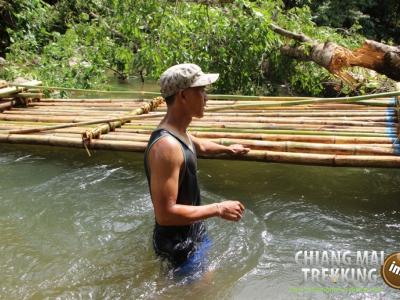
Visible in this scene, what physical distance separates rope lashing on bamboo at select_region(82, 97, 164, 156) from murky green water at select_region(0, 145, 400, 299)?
0.41 metres

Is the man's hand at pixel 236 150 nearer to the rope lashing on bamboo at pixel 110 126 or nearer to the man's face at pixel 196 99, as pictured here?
the man's face at pixel 196 99

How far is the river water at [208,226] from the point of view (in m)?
2.34

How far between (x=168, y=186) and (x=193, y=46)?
3904 mm

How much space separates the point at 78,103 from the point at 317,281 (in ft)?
10.7

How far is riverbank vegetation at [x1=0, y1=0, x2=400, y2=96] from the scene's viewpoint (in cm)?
514

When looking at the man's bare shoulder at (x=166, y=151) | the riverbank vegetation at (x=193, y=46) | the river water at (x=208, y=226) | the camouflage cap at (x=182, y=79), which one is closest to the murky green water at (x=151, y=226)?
the river water at (x=208, y=226)

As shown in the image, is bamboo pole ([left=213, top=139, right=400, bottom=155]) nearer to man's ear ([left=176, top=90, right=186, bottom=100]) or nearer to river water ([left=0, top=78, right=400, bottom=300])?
river water ([left=0, top=78, right=400, bottom=300])

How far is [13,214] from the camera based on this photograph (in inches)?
125

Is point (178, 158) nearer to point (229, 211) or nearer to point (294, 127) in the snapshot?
point (229, 211)

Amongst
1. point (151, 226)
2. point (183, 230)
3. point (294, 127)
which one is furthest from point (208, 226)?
point (294, 127)

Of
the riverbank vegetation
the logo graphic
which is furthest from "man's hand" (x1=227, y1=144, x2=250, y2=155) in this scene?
the riverbank vegetation

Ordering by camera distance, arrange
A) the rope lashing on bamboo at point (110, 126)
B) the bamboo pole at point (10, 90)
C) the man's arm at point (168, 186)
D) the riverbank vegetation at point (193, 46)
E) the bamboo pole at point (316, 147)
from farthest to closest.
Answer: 1. the riverbank vegetation at point (193, 46)
2. the bamboo pole at point (10, 90)
3. the rope lashing on bamboo at point (110, 126)
4. the bamboo pole at point (316, 147)
5. the man's arm at point (168, 186)

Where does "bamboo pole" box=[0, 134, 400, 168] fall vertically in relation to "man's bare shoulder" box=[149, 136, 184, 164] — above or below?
below

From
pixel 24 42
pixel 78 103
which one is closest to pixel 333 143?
pixel 78 103
